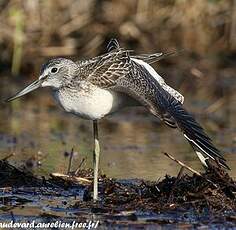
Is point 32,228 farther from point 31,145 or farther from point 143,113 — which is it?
point 143,113

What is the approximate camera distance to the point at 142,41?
1480 cm

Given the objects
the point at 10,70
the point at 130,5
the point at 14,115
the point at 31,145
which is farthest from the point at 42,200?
the point at 130,5

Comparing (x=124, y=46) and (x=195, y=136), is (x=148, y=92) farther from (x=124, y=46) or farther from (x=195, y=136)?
(x=124, y=46)

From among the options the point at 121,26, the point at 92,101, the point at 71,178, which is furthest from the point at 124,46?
Result: the point at 92,101

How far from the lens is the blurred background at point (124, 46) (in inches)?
424

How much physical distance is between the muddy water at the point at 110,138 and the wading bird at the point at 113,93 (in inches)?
51.4

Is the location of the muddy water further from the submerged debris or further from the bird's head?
the bird's head

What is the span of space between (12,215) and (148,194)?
3.78ft

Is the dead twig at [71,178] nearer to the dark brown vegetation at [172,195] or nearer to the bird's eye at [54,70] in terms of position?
the dark brown vegetation at [172,195]

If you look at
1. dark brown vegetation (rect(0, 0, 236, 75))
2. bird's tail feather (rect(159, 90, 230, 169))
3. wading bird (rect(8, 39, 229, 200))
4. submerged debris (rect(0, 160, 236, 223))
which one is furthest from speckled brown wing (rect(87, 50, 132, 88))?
dark brown vegetation (rect(0, 0, 236, 75))

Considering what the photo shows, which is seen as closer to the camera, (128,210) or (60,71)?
(128,210)

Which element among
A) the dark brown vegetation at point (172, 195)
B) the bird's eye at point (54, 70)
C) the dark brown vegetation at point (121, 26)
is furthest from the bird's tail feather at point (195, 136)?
the dark brown vegetation at point (121, 26)

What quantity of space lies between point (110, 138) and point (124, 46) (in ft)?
14.2

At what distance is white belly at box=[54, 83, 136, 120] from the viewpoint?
7.18 m
